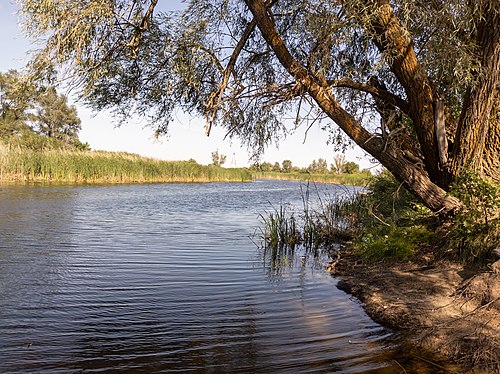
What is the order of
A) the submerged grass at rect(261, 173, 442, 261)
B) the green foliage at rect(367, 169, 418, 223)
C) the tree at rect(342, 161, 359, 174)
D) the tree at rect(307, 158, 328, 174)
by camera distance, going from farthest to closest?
1. the tree at rect(307, 158, 328, 174)
2. the tree at rect(342, 161, 359, 174)
3. the green foliage at rect(367, 169, 418, 223)
4. the submerged grass at rect(261, 173, 442, 261)

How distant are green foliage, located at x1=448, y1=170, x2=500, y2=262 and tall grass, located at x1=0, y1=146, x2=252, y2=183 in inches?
978

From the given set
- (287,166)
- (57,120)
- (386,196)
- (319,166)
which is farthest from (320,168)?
(386,196)

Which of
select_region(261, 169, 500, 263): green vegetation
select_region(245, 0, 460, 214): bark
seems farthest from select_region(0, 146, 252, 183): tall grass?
select_region(245, 0, 460, 214): bark

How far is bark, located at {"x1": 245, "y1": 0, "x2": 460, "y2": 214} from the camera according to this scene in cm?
619

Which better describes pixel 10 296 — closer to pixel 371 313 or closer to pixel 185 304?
pixel 185 304

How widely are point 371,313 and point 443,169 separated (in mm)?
2753

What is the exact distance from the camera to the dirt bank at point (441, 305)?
3.70 metres

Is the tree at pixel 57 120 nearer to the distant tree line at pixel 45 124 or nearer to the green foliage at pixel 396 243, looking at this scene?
the distant tree line at pixel 45 124

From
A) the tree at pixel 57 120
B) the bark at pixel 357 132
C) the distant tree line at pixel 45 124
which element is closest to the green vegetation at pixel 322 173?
the bark at pixel 357 132

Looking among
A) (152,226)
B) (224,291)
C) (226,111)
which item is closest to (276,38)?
(226,111)

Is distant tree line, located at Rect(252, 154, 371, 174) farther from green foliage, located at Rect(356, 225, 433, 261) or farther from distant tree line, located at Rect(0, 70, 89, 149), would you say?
distant tree line, located at Rect(0, 70, 89, 149)

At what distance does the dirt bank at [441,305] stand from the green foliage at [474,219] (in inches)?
11.6

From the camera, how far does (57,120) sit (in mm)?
50406

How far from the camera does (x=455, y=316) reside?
4375 mm
